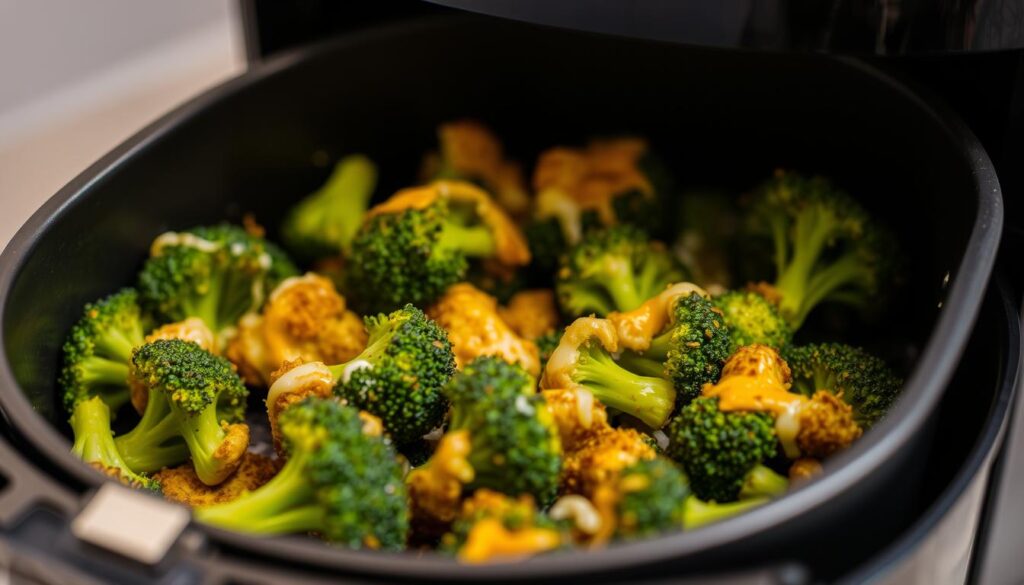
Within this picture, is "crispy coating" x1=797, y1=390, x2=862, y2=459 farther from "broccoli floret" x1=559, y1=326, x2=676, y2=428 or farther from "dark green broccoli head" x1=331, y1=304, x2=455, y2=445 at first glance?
"dark green broccoli head" x1=331, y1=304, x2=455, y2=445

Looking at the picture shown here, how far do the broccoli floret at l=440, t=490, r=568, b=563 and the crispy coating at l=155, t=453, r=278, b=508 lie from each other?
1.03 feet

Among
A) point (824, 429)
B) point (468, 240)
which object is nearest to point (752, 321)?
point (824, 429)

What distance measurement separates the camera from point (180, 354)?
1.02m

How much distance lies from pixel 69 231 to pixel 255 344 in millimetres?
227

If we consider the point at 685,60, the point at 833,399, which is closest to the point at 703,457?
the point at 833,399

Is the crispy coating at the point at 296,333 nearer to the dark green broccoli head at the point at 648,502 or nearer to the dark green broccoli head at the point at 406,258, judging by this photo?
the dark green broccoli head at the point at 406,258

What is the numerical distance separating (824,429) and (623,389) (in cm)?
19

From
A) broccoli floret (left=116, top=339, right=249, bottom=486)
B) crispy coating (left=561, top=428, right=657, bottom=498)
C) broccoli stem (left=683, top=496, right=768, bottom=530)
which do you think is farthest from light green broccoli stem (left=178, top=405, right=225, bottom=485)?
broccoli stem (left=683, top=496, right=768, bottom=530)

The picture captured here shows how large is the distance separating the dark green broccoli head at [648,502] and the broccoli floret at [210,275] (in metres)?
0.60

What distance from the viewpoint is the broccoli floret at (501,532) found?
0.71 metres

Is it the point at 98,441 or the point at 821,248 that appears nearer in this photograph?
the point at 98,441

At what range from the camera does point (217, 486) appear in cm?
103

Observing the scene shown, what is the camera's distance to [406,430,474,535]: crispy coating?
32.6 inches

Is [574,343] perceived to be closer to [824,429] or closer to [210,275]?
[824,429]
